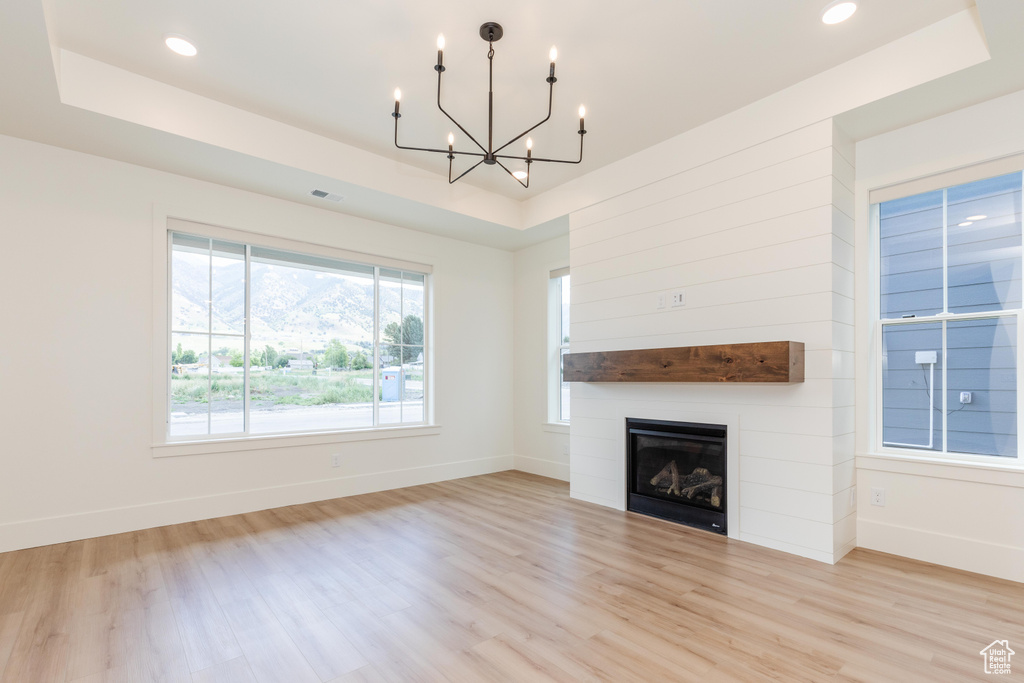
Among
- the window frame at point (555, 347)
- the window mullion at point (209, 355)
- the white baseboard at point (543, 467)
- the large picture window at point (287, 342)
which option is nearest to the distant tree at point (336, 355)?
the large picture window at point (287, 342)

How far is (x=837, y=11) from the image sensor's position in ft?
8.00

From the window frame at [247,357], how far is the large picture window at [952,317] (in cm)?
390

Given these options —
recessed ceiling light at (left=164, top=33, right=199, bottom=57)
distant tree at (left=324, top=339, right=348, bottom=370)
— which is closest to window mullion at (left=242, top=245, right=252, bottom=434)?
distant tree at (left=324, top=339, right=348, bottom=370)

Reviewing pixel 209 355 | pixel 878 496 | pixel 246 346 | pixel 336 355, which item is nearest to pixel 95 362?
pixel 209 355

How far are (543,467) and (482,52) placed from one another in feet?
13.1

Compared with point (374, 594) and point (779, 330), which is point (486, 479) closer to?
point (374, 594)

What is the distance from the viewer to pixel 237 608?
7.69ft

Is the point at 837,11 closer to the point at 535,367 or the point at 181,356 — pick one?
the point at 535,367

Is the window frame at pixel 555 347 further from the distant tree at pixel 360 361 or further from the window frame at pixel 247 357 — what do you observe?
the distant tree at pixel 360 361

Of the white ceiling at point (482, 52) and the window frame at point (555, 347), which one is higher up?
the white ceiling at point (482, 52)

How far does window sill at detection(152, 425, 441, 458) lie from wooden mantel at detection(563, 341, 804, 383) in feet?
5.85

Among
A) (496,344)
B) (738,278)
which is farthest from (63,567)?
(738,278)

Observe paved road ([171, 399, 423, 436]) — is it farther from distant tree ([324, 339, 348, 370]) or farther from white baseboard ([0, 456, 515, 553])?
white baseboard ([0, 456, 515, 553])

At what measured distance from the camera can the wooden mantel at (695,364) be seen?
9.50ft
